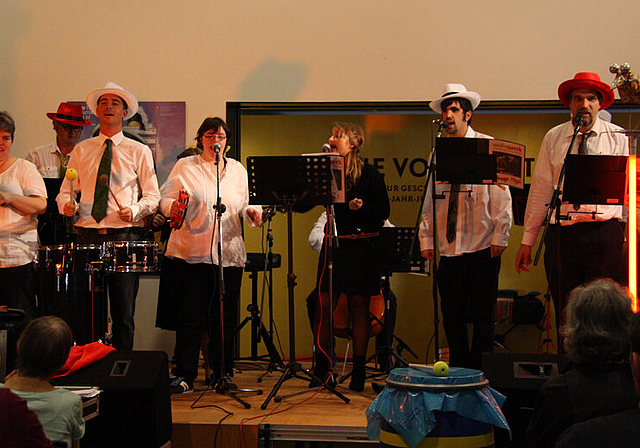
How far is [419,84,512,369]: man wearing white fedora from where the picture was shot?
4.59m

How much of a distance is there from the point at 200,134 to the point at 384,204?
1360mm

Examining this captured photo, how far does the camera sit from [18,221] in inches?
208

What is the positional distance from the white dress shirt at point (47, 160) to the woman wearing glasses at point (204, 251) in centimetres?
167

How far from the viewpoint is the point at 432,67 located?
682 centimetres

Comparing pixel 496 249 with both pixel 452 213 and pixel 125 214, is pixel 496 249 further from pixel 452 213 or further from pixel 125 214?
pixel 125 214

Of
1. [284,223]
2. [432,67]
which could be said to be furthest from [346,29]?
[284,223]

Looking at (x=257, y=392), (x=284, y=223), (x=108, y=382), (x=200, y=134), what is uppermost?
(x=200, y=134)

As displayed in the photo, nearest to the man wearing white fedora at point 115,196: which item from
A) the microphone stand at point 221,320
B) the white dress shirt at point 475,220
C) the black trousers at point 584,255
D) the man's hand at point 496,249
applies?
the microphone stand at point 221,320

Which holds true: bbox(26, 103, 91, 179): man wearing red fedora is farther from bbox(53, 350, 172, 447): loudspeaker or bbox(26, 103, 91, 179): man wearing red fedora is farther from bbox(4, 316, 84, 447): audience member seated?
bbox(4, 316, 84, 447): audience member seated

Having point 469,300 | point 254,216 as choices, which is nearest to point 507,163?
point 469,300

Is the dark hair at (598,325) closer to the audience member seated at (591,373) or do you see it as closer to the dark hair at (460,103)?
the audience member seated at (591,373)

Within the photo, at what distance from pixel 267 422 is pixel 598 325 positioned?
2148 millimetres

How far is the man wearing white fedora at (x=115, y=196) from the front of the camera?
495 cm

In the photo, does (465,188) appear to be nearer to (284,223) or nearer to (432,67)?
(432,67)
